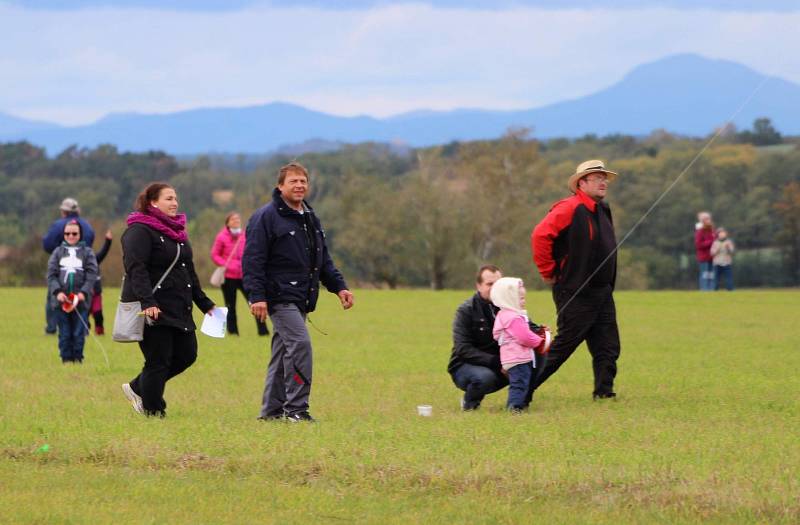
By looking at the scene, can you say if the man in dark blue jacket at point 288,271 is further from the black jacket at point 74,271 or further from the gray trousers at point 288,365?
the black jacket at point 74,271

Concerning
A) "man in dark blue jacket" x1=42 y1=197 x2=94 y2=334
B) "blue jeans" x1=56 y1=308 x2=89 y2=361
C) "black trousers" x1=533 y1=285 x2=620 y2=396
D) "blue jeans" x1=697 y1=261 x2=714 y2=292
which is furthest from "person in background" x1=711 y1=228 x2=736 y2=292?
"black trousers" x1=533 y1=285 x2=620 y2=396

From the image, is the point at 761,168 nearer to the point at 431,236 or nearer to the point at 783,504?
the point at 431,236

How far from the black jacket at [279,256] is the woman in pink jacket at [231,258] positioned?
436 inches

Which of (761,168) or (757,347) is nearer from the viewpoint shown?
(757,347)

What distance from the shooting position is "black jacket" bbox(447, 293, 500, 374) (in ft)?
41.8

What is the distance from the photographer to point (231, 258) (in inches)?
885

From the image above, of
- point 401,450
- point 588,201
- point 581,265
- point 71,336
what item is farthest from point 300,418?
point 71,336

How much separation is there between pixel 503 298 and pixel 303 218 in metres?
2.09

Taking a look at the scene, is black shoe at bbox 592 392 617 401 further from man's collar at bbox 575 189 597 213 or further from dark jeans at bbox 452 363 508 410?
man's collar at bbox 575 189 597 213

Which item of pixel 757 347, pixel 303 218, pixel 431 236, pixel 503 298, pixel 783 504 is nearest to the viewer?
pixel 783 504

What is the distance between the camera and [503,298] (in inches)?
487

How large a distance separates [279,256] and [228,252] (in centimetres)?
1161

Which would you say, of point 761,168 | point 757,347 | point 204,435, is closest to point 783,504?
point 204,435

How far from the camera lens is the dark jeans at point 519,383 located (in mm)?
12430
